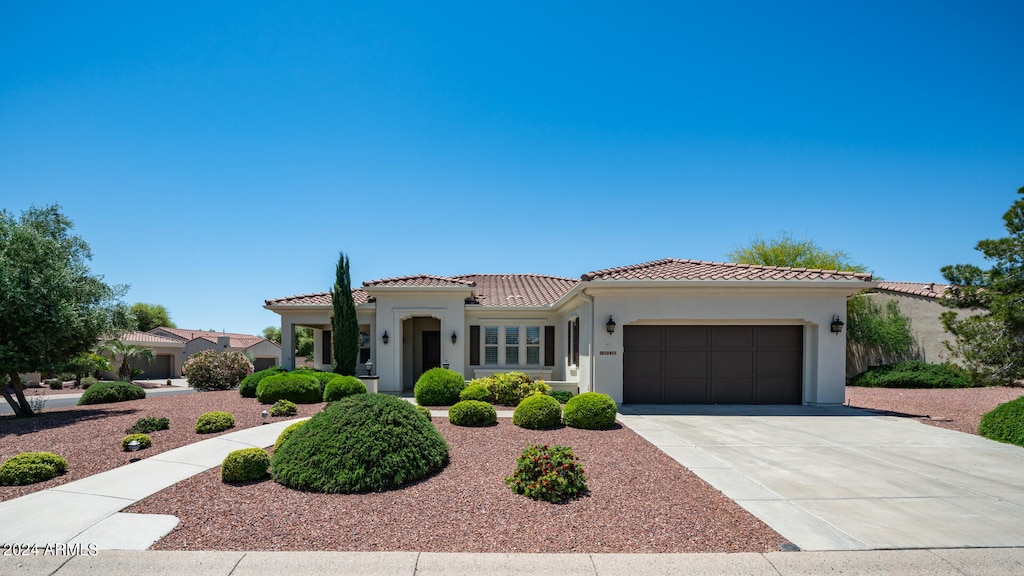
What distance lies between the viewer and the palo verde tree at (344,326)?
1727 cm

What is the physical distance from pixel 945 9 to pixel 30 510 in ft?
56.8

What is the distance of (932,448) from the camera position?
8.62 m

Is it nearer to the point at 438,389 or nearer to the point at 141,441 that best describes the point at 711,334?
the point at 438,389

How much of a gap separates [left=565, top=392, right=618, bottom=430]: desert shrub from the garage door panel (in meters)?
4.43

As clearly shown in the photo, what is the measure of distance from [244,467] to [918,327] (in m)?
26.7

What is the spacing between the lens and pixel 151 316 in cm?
5300

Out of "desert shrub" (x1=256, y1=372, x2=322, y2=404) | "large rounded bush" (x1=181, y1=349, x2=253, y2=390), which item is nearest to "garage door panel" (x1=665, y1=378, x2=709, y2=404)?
"desert shrub" (x1=256, y1=372, x2=322, y2=404)

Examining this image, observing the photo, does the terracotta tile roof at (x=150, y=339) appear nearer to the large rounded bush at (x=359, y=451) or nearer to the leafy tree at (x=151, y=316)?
the leafy tree at (x=151, y=316)

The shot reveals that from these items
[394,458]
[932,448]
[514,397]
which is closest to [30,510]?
[394,458]

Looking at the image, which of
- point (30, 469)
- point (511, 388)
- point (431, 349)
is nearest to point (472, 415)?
point (511, 388)

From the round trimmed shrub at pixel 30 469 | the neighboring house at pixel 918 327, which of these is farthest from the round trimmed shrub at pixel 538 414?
the neighboring house at pixel 918 327

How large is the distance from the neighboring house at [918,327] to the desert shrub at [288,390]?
22.3 meters

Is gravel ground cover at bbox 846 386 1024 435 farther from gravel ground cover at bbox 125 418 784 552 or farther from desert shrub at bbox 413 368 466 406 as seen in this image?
desert shrub at bbox 413 368 466 406

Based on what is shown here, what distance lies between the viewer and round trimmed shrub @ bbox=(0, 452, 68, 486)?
20.8 ft
